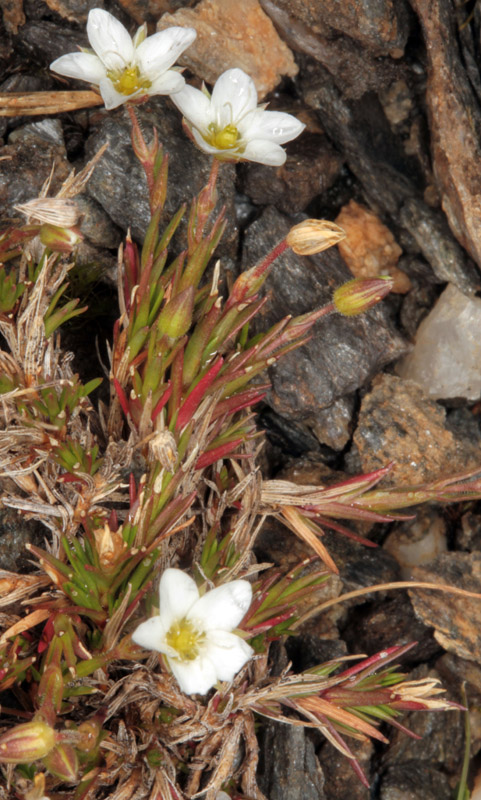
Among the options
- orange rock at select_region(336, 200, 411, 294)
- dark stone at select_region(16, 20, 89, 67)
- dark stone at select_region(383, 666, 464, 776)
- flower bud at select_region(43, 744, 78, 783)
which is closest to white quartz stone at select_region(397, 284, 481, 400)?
orange rock at select_region(336, 200, 411, 294)

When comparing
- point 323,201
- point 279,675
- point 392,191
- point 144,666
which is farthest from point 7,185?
point 279,675

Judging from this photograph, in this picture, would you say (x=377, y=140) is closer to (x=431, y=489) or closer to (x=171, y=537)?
(x=431, y=489)

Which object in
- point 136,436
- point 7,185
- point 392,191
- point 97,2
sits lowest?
point 136,436

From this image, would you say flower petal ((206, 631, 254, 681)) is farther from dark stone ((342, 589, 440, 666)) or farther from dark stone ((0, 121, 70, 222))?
dark stone ((0, 121, 70, 222))

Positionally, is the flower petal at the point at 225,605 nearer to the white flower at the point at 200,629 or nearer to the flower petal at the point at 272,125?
the white flower at the point at 200,629

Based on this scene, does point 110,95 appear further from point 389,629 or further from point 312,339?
point 389,629

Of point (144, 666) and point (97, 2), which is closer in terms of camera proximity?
point (144, 666)

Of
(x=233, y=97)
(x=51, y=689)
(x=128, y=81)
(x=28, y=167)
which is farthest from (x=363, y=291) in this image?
(x=51, y=689)
